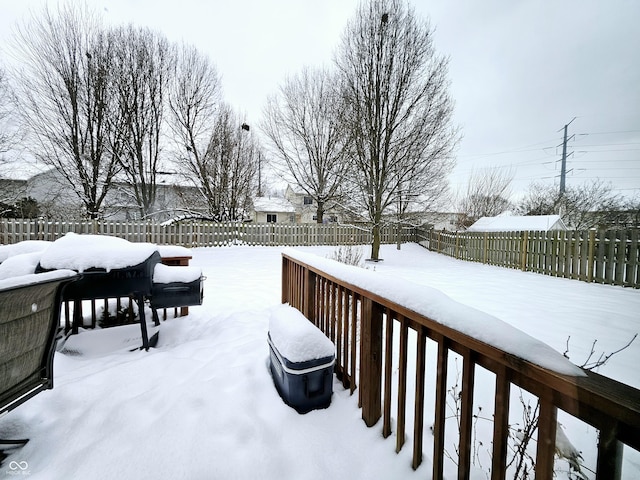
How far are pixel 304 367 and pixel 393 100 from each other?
10.2 m

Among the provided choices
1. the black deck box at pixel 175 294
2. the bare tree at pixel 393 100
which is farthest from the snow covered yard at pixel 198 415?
the bare tree at pixel 393 100

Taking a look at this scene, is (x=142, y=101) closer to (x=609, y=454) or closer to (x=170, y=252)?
(x=170, y=252)

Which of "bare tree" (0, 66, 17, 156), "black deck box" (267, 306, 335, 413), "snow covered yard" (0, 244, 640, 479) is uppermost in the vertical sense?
"bare tree" (0, 66, 17, 156)

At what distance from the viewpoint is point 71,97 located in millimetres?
10539

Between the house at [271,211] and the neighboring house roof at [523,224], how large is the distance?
51.8 ft

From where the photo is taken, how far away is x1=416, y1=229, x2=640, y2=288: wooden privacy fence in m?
5.69

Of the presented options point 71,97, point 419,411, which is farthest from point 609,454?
point 71,97

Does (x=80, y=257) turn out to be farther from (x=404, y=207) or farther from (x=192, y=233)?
(x=404, y=207)

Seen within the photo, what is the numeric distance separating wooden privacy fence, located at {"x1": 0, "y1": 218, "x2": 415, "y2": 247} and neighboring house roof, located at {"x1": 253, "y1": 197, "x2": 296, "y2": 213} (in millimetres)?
12064

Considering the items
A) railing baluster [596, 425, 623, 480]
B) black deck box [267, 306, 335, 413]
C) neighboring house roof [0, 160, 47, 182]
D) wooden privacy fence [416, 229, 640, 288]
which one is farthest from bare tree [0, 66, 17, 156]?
wooden privacy fence [416, 229, 640, 288]

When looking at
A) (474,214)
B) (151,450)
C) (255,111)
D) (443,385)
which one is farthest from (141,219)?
(474,214)

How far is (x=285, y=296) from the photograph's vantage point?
164 inches

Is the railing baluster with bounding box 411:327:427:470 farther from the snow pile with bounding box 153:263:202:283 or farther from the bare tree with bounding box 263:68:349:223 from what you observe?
the bare tree with bounding box 263:68:349:223

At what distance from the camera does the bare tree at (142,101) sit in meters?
11.6
